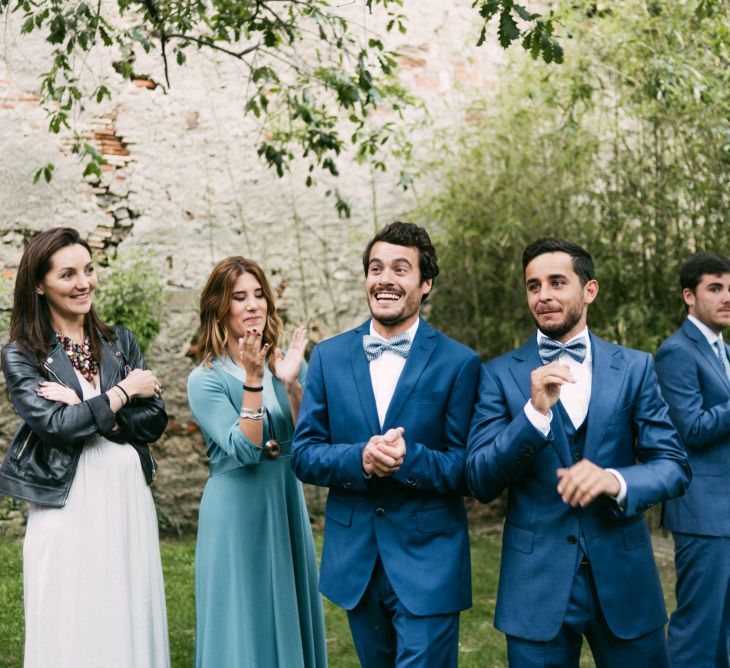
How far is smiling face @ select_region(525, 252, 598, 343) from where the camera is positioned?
3.09m

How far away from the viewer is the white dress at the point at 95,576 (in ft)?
11.7

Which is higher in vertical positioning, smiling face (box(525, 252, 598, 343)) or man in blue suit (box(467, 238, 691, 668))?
smiling face (box(525, 252, 598, 343))

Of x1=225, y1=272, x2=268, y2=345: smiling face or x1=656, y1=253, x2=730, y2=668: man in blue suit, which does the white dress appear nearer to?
x1=225, y1=272, x2=268, y2=345: smiling face

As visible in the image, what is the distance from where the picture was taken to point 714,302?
4355 mm

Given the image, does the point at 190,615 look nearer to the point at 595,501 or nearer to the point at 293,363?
the point at 293,363

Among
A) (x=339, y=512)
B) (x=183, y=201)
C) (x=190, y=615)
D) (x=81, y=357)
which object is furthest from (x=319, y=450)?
(x=183, y=201)

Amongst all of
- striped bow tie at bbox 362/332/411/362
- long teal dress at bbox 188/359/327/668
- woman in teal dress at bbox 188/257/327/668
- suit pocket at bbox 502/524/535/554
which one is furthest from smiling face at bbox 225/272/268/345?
suit pocket at bbox 502/524/535/554

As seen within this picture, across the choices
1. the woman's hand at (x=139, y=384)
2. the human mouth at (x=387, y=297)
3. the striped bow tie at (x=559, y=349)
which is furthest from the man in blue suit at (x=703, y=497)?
the woman's hand at (x=139, y=384)

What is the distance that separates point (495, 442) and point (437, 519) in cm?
39

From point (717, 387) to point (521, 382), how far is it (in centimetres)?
153

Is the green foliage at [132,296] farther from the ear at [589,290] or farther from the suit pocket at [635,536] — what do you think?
the suit pocket at [635,536]

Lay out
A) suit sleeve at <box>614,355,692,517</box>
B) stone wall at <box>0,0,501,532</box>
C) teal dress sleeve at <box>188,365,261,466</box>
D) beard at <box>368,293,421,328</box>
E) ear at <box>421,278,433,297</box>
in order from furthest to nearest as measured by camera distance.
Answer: stone wall at <box>0,0,501,532</box> < teal dress sleeve at <box>188,365,261,466</box> < ear at <box>421,278,433,297</box> < beard at <box>368,293,421,328</box> < suit sleeve at <box>614,355,692,517</box>

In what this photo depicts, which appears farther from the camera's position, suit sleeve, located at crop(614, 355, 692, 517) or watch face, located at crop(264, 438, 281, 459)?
watch face, located at crop(264, 438, 281, 459)

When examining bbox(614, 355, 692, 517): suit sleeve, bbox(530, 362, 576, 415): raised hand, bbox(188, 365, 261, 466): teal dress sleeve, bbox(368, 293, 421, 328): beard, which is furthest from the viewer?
bbox(188, 365, 261, 466): teal dress sleeve
